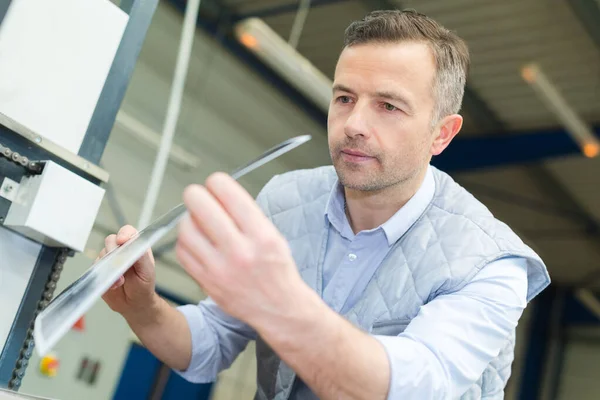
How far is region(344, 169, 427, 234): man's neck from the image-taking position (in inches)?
50.7

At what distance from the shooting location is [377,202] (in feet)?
4.27

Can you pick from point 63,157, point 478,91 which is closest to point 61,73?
point 63,157

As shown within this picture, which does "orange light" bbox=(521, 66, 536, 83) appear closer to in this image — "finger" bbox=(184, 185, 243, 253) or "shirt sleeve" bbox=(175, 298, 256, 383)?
"shirt sleeve" bbox=(175, 298, 256, 383)

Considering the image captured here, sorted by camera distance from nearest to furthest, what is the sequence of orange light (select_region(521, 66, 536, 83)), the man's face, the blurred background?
1. the man's face
2. orange light (select_region(521, 66, 536, 83))
3. the blurred background

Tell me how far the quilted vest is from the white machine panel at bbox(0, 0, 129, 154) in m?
0.53

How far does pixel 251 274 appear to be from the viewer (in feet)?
2.04

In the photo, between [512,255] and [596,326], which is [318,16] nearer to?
[512,255]

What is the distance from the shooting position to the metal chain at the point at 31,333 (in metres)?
1.05

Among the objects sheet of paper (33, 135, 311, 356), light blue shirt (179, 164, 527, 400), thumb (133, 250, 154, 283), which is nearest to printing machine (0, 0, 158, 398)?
thumb (133, 250, 154, 283)

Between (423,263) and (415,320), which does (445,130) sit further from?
(415,320)

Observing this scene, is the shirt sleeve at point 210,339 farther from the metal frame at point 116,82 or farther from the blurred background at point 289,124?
the blurred background at point 289,124

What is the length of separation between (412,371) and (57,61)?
2.70ft

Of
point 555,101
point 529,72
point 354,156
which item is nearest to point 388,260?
point 354,156

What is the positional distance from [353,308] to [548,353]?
824 centimetres
